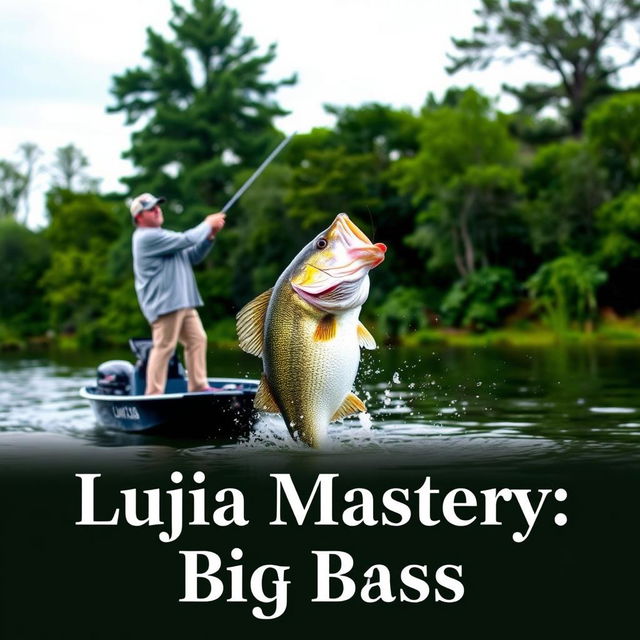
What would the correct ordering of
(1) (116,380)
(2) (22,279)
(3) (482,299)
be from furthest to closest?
(2) (22,279)
(3) (482,299)
(1) (116,380)

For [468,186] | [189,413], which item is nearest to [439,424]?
[189,413]

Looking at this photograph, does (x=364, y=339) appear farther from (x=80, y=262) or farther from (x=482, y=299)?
(x=80, y=262)

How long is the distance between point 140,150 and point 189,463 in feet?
166

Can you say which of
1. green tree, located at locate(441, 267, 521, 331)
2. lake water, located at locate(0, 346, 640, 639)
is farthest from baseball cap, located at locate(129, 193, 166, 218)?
green tree, located at locate(441, 267, 521, 331)

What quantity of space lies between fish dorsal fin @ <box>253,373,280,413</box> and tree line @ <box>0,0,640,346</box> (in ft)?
95.2

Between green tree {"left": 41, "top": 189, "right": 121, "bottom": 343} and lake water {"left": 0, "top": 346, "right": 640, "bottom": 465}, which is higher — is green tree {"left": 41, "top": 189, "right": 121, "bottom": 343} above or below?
above

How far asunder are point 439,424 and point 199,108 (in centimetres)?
4793

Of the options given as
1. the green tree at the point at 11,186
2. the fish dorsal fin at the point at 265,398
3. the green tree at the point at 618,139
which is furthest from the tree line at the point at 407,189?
the fish dorsal fin at the point at 265,398

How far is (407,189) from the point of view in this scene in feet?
155

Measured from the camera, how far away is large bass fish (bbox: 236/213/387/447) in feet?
23.0

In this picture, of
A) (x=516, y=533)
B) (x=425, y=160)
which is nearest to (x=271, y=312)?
(x=516, y=533)

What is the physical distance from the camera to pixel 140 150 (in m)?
58.5

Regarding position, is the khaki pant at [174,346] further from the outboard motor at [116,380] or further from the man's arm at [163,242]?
the outboard motor at [116,380]

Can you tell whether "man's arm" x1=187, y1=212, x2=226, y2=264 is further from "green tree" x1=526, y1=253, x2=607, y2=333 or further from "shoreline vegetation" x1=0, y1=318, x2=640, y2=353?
"green tree" x1=526, y1=253, x2=607, y2=333
